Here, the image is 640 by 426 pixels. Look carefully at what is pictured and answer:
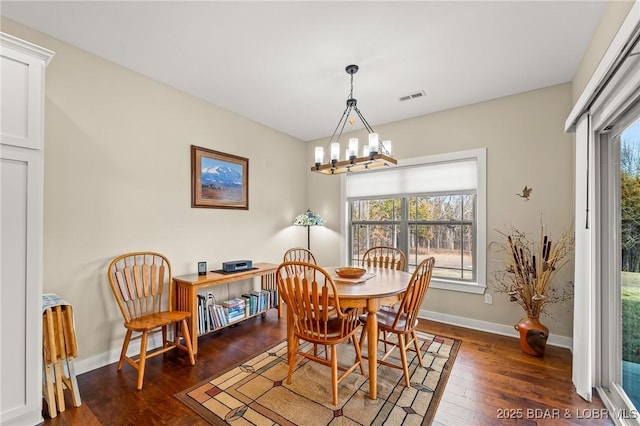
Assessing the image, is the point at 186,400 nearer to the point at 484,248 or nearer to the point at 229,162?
the point at 229,162

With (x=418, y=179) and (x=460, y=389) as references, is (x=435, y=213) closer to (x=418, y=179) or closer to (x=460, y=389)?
(x=418, y=179)

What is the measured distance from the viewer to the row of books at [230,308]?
2.91 metres

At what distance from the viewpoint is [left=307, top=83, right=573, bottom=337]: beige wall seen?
2.93 m

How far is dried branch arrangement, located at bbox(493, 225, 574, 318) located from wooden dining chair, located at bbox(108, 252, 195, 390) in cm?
320

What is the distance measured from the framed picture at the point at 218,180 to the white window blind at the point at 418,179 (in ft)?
5.36

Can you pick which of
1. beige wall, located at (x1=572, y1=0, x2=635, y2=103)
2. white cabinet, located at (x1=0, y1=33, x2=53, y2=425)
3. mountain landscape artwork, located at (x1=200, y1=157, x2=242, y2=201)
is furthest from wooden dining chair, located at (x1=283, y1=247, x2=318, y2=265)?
beige wall, located at (x1=572, y1=0, x2=635, y2=103)

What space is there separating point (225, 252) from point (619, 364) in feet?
12.1

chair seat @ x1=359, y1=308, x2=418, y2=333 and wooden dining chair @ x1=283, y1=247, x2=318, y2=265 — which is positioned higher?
wooden dining chair @ x1=283, y1=247, x2=318, y2=265

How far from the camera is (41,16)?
6.65ft

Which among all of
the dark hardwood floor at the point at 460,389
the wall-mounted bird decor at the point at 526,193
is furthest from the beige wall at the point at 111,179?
the wall-mounted bird decor at the point at 526,193

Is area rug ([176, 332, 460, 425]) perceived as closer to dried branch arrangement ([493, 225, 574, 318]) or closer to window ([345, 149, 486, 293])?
dried branch arrangement ([493, 225, 574, 318])

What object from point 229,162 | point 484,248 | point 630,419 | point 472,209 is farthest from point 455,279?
point 229,162

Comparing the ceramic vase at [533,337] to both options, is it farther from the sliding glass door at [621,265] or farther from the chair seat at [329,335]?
the chair seat at [329,335]

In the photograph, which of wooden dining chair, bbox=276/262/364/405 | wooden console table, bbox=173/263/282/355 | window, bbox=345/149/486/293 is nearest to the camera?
wooden dining chair, bbox=276/262/364/405
